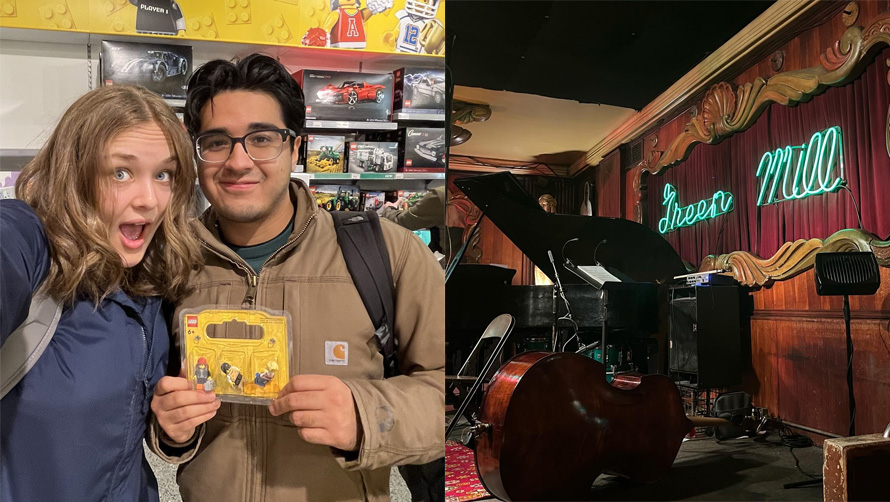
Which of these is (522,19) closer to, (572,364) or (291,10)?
(291,10)

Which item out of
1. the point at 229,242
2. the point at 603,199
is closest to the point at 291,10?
the point at 229,242

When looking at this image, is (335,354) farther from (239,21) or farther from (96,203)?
(239,21)

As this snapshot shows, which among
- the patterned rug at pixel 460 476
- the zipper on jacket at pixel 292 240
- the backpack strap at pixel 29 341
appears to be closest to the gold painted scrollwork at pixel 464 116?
the zipper on jacket at pixel 292 240

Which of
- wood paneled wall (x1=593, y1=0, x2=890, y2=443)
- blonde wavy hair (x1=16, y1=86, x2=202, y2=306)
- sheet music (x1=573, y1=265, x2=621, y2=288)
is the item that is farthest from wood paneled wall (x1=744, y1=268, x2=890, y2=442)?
blonde wavy hair (x1=16, y1=86, x2=202, y2=306)

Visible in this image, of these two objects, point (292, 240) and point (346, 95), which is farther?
point (346, 95)

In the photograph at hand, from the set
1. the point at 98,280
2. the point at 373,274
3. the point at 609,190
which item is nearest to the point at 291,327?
the point at 373,274

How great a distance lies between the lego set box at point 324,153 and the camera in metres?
1.47

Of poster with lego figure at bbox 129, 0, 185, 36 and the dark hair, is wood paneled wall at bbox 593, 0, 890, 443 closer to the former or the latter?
the dark hair

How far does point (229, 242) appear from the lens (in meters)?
1.31

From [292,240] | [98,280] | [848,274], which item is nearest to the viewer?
[848,274]

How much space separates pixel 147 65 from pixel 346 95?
0.57 metres

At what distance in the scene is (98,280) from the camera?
118 cm

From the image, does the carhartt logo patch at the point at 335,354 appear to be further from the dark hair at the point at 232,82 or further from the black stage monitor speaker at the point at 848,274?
the black stage monitor speaker at the point at 848,274

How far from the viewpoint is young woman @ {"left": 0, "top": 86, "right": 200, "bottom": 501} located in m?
1.13
